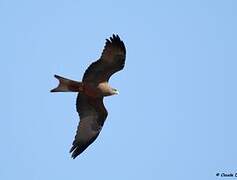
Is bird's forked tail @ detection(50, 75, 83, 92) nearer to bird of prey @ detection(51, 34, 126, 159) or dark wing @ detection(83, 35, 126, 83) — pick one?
bird of prey @ detection(51, 34, 126, 159)

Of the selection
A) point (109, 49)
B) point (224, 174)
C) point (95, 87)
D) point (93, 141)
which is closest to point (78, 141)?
point (93, 141)

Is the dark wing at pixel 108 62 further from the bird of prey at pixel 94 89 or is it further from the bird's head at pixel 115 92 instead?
the bird's head at pixel 115 92

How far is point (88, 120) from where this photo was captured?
1270cm

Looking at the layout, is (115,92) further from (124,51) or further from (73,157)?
(73,157)

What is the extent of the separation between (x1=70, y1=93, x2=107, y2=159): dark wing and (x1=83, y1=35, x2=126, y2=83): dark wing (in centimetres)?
73

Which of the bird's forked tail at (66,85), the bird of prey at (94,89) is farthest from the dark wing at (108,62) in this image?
the bird's forked tail at (66,85)

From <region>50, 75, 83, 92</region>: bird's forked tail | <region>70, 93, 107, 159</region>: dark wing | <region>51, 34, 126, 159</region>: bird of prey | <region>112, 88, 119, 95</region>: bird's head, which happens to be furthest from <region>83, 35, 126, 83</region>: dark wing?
<region>70, 93, 107, 159</region>: dark wing

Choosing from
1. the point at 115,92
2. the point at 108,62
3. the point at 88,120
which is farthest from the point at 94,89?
the point at 88,120

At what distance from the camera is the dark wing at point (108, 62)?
38.6ft

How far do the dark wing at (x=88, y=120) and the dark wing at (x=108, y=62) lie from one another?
73 centimetres

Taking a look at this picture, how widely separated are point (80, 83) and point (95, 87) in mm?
465

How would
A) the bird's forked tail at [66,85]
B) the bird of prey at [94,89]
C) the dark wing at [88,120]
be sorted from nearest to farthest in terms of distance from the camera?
1. the bird's forked tail at [66,85]
2. the bird of prey at [94,89]
3. the dark wing at [88,120]

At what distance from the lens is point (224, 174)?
1161 cm

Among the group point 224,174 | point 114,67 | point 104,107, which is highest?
point 114,67
